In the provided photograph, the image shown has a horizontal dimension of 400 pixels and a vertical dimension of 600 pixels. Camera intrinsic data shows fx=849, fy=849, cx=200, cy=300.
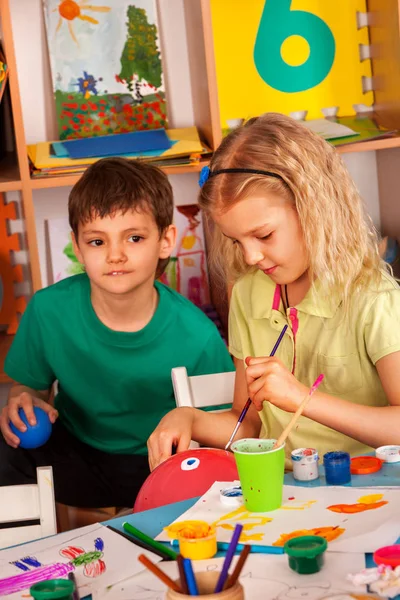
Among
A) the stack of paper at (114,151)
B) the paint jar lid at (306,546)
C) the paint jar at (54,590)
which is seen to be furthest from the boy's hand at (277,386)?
the stack of paper at (114,151)

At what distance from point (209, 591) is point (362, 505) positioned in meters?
0.32

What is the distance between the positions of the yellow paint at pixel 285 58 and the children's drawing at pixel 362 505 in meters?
1.70

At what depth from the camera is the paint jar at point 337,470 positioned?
1012mm

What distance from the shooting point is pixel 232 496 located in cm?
97

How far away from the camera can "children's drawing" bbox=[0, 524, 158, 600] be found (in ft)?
2.70

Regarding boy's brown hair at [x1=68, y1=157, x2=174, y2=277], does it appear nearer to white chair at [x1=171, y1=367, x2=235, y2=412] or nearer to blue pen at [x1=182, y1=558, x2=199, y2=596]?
white chair at [x1=171, y1=367, x2=235, y2=412]

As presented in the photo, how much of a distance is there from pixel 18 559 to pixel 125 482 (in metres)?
0.99

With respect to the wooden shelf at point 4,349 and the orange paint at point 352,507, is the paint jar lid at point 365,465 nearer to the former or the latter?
the orange paint at point 352,507

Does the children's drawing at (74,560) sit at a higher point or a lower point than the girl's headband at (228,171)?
lower

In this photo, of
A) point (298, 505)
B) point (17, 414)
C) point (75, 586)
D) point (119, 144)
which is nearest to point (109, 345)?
point (17, 414)

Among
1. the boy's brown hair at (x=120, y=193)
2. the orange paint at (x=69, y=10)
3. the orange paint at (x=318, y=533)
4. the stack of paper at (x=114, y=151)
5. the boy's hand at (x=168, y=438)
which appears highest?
the orange paint at (x=69, y=10)

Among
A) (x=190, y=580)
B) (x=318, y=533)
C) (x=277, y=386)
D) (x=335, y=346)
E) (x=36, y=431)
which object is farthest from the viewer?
(x=36, y=431)

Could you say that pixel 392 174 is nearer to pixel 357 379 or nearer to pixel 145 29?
pixel 145 29

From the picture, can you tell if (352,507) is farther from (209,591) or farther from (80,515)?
(80,515)
